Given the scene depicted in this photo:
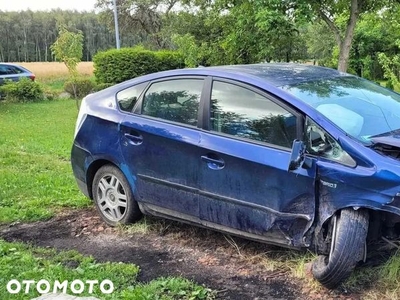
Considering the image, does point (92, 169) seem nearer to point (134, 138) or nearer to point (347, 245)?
point (134, 138)

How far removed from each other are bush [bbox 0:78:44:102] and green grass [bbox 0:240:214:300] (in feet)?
60.3

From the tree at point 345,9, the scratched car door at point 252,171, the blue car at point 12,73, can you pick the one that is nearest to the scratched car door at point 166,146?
the scratched car door at point 252,171

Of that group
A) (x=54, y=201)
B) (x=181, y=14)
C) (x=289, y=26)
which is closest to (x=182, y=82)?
(x=54, y=201)

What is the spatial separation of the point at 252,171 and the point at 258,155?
124 millimetres

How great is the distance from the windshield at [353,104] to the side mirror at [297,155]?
0.32m

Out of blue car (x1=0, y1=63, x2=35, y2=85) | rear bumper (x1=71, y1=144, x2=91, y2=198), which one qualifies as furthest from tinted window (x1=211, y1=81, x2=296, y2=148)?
blue car (x1=0, y1=63, x2=35, y2=85)

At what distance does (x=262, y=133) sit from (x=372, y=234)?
1.02 m

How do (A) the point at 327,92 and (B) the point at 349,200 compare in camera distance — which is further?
(A) the point at 327,92

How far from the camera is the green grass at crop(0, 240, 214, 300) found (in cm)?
329

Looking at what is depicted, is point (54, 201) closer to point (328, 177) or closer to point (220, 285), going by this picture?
point (220, 285)

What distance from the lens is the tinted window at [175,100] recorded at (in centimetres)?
406

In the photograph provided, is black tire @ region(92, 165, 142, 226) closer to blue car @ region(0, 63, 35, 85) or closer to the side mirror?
the side mirror

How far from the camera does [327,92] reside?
3781mm

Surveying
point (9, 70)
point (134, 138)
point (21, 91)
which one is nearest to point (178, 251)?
point (134, 138)
